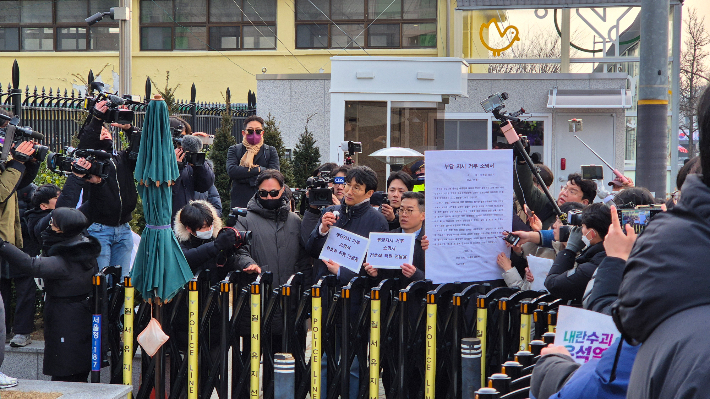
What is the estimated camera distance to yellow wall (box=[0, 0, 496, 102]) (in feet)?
88.7

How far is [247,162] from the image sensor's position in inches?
340

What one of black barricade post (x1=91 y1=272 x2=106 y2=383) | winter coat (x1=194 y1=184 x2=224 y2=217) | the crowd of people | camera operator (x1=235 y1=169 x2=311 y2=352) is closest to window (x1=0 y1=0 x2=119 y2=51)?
winter coat (x1=194 y1=184 x2=224 y2=217)

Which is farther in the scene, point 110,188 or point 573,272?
point 110,188

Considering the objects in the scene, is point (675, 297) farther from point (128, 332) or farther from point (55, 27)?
point (55, 27)

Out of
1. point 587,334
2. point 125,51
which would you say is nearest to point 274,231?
point 587,334

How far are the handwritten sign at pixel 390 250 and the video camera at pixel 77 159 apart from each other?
2080 millimetres

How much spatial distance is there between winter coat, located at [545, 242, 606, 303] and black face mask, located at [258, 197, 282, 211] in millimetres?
2346

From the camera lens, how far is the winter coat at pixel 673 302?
5.27ft

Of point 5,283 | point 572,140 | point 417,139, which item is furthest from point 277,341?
point 572,140

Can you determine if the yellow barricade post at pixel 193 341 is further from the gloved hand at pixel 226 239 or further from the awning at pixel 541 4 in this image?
the awning at pixel 541 4

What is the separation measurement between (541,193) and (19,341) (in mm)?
4641

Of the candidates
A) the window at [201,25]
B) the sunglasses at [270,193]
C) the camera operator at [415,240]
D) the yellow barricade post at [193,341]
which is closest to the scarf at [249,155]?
the sunglasses at [270,193]

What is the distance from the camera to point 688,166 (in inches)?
146

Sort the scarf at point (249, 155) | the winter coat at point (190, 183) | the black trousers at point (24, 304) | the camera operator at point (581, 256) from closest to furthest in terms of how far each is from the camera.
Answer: the camera operator at point (581, 256)
the black trousers at point (24, 304)
the winter coat at point (190, 183)
the scarf at point (249, 155)
